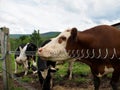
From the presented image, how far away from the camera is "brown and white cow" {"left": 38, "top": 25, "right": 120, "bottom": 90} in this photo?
588cm

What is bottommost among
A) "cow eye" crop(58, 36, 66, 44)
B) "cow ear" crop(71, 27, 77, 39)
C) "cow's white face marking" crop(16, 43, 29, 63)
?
"cow's white face marking" crop(16, 43, 29, 63)

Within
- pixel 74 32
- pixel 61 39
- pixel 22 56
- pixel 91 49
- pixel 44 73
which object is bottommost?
pixel 44 73

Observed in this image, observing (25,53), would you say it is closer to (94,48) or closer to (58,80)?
(58,80)

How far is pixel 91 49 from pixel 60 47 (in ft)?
1.94

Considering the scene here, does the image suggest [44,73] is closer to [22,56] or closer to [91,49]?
[91,49]

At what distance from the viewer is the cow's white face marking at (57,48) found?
582cm

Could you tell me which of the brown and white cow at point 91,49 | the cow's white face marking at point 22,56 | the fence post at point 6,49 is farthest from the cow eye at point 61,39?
the cow's white face marking at point 22,56

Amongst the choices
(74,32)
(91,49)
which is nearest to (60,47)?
(74,32)

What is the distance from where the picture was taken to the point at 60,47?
19.3 feet

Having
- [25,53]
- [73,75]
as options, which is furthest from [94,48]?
[25,53]

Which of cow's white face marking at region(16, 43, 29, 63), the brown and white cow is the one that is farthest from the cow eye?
cow's white face marking at region(16, 43, 29, 63)

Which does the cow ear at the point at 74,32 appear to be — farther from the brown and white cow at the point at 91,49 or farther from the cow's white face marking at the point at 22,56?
the cow's white face marking at the point at 22,56

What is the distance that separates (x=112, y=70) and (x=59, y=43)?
1.10 meters

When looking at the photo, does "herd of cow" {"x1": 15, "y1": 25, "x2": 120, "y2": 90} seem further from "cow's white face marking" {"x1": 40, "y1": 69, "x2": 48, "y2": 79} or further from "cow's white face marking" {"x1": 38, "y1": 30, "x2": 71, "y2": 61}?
"cow's white face marking" {"x1": 40, "y1": 69, "x2": 48, "y2": 79}
